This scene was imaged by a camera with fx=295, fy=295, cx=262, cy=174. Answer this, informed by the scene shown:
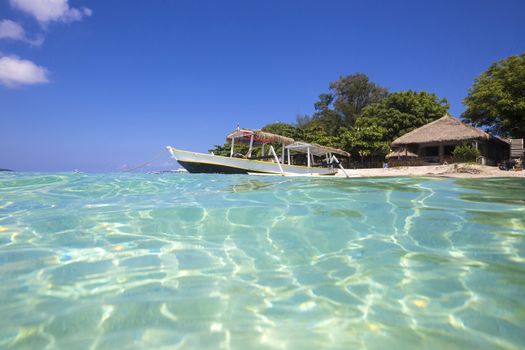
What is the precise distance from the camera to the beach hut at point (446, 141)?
934 inches

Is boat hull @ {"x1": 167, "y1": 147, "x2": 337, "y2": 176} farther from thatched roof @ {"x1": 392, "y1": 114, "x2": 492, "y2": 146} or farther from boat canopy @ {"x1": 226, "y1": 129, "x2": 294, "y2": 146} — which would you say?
thatched roof @ {"x1": 392, "y1": 114, "x2": 492, "y2": 146}

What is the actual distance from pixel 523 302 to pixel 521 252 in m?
1.20

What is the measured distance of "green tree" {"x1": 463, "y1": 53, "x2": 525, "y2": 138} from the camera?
23.0 meters

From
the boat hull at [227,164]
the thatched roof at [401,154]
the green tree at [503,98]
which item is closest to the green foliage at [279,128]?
the thatched roof at [401,154]

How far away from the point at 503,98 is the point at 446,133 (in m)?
4.54

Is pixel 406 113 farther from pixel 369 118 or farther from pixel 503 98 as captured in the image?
pixel 503 98

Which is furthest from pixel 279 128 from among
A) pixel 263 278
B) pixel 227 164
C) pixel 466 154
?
pixel 263 278

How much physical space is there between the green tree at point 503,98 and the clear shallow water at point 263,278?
24.6 m

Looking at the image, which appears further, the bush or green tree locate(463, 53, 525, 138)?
green tree locate(463, 53, 525, 138)

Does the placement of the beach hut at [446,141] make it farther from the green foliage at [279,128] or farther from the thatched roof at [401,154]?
the green foliage at [279,128]

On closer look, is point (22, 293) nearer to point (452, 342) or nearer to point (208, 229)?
point (208, 229)

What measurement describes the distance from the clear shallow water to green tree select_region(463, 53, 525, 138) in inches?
967

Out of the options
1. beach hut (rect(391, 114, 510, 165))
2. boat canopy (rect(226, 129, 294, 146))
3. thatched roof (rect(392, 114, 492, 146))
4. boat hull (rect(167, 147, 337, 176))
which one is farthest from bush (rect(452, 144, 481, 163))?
boat hull (rect(167, 147, 337, 176))

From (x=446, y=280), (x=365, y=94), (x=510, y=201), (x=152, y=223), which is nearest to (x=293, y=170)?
(x=510, y=201)
